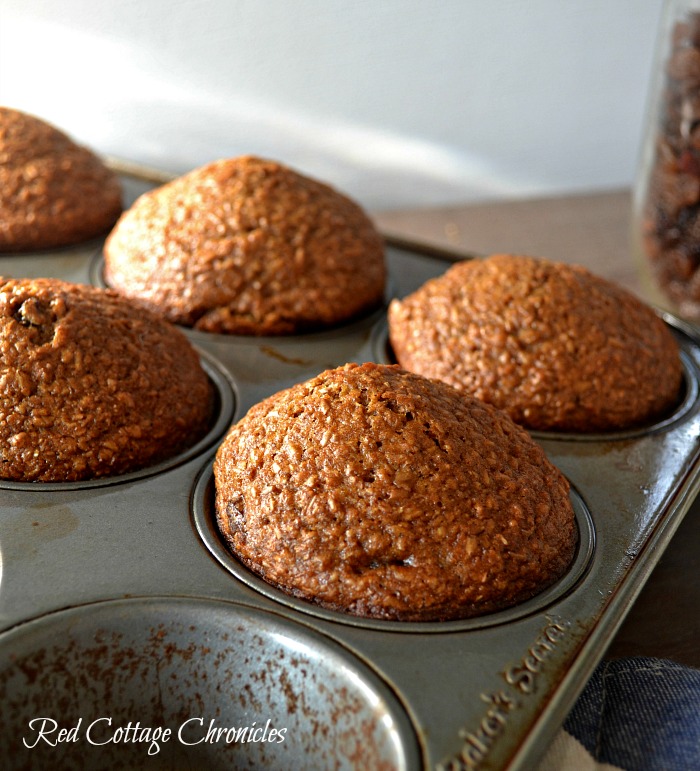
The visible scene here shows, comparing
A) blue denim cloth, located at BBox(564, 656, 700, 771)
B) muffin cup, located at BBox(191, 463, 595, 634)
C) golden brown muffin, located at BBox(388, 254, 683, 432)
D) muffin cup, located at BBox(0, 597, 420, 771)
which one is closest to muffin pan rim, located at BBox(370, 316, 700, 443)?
golden brown muffin, located at BBox(388, 254, 683, 432)

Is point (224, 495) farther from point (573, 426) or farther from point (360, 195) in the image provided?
point (360, 195)

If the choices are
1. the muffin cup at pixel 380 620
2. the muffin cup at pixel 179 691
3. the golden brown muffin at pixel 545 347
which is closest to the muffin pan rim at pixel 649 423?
the golden brown muffin at pixel 545 347

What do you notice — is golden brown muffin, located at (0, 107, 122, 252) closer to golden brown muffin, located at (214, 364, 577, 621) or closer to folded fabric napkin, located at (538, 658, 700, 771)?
golden brown muffin, located at (214, 364, 577, 621)

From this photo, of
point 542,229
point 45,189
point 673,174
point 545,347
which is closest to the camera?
point 545,347

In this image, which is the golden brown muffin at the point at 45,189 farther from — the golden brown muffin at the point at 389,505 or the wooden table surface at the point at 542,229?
the golden brown muffin at the point at 389,505

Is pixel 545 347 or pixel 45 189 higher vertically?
pixel 545 347

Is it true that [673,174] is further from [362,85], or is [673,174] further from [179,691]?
[179,691]

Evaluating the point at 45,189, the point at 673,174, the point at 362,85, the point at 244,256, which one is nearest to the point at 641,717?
the point at 244,256
